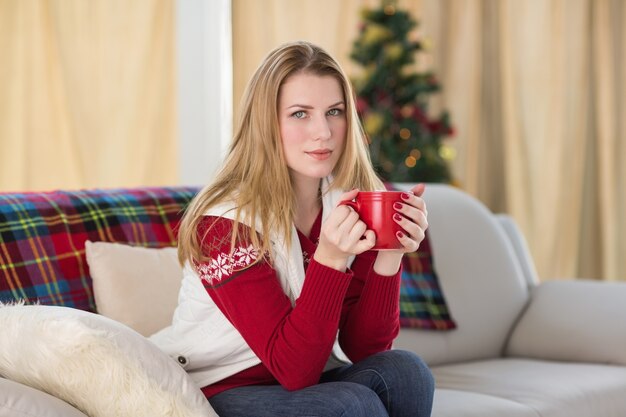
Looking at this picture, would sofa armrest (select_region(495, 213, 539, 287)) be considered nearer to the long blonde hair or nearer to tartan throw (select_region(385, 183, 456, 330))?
tartan throw (select_region(385, 183, 456, 330))

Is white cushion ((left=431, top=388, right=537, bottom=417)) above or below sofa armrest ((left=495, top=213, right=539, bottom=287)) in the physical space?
below

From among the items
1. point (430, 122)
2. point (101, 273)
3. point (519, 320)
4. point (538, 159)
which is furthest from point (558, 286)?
point (538, 159)

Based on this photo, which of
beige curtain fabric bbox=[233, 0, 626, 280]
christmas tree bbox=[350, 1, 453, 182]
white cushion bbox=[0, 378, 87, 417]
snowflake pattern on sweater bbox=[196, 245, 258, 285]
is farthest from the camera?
beige curtain fabric bbox=[233, 0, 626, 280]

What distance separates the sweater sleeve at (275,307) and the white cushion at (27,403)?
35 centimetres

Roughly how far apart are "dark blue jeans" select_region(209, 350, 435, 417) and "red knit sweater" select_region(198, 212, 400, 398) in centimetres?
4

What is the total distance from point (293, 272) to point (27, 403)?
55cm

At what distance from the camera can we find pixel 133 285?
204 centimetres

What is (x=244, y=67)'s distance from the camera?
4152 millimetres

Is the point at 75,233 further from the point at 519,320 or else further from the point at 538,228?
the point at 538,228

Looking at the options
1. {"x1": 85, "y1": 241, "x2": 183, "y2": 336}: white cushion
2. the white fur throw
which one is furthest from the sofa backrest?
the white fur throw

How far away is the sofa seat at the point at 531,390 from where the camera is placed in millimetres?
2080

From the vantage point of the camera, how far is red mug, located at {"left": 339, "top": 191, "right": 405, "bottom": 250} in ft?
4.94

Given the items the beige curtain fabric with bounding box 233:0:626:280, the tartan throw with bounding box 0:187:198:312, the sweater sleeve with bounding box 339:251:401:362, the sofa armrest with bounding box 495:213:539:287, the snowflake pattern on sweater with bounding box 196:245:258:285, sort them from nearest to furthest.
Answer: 1. the snowflake pattern on sweater with bounding box 196:245:258:285
2. the sweater sleeve with bounding box 339:251:401:362
3. the tartan throw with bounding box 0:187:198:312
4. the sofa armrest with bounding box 495:213:539:287
5. the beige curtain fabric with bounding box 233:0:626:280

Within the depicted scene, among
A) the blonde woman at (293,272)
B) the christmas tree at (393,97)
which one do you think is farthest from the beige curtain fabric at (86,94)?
the blonde woman at (293,272)
